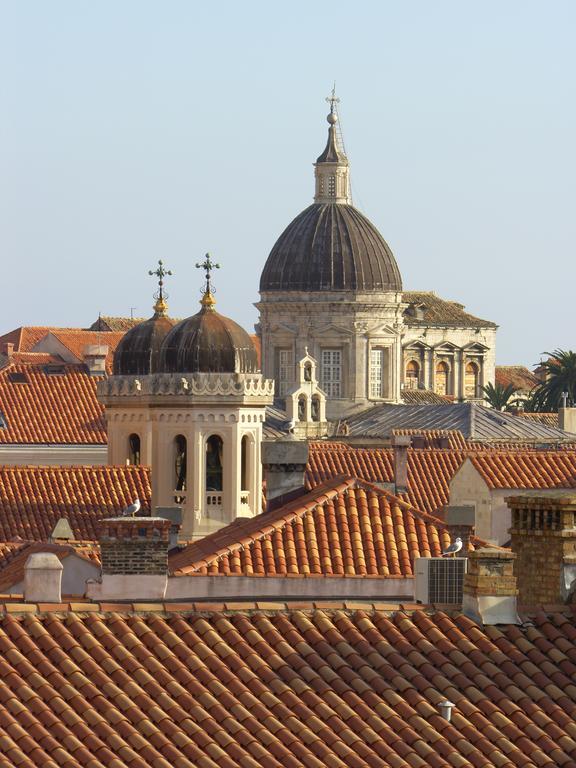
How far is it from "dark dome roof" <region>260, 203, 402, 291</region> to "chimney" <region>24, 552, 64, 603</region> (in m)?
118

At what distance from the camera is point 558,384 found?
6220 inches

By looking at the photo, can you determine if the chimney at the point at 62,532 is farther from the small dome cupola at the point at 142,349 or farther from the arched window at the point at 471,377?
the arched window at the point at 471,377

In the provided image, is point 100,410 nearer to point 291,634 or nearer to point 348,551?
point 348,551

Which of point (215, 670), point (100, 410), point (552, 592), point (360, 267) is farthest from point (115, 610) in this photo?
point (360, 267)

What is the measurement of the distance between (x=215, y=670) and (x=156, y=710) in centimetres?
94

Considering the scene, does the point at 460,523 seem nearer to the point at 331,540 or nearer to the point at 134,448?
the point at 331,540

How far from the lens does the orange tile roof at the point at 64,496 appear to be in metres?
59.1

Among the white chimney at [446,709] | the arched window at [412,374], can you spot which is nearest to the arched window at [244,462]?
the white chimney at [446,709]

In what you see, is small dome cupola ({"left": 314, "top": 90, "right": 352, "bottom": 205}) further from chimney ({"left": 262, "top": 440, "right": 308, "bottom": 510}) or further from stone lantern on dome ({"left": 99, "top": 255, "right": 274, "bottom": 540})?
chimney ({"left": 262, "top": 440, "right": 308, "bottom": 510})

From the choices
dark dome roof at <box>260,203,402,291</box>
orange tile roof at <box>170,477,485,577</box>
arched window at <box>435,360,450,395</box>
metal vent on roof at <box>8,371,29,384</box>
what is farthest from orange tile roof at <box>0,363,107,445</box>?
arched window at <box>435,360,450,395</box>

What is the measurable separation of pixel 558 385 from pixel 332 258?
55.9 ft

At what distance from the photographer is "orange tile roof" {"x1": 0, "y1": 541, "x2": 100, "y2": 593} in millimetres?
38688

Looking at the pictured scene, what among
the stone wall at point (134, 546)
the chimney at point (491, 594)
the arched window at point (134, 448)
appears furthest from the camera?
the arched window at point (134, 448)

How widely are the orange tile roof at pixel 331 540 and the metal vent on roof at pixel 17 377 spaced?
150ft
